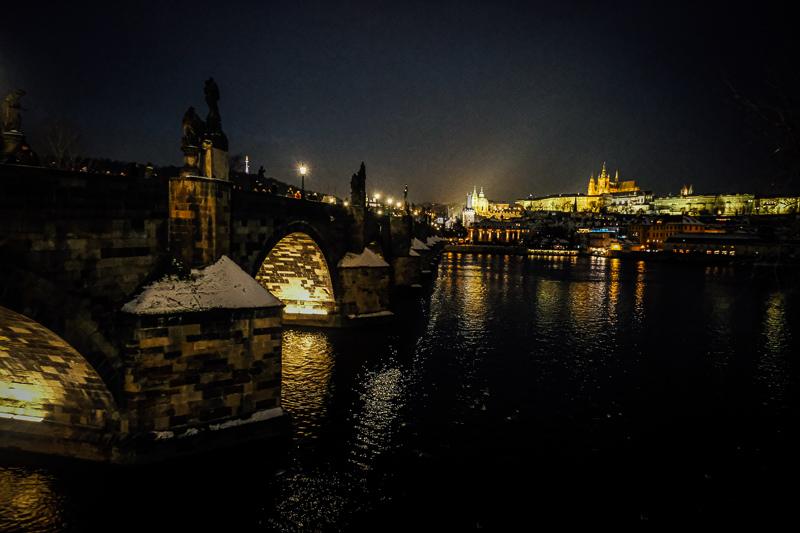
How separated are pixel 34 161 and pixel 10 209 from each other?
3.26 m

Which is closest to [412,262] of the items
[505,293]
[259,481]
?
[505,293]

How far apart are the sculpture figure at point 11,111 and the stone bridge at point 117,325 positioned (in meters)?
1.50

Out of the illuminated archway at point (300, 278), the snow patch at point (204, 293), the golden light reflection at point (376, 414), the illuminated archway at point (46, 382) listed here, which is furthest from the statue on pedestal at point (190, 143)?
the illuminated archway at point (300, 278)

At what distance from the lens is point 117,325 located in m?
9.66

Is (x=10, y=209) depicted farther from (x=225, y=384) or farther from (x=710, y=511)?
(x=710, y=511)

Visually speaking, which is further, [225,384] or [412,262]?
[412,262]

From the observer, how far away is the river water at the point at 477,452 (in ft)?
29.3

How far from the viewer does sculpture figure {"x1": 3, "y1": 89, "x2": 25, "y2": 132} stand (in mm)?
8898

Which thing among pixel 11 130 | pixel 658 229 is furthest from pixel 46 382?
pixel 658 229

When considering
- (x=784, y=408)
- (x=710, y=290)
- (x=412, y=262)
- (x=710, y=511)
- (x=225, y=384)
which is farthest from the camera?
(x=710, y=290)

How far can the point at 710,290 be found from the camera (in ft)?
151

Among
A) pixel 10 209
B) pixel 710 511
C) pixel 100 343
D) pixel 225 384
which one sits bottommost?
pixel 710 511

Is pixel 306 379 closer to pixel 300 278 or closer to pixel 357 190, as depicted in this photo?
pixel 300 278

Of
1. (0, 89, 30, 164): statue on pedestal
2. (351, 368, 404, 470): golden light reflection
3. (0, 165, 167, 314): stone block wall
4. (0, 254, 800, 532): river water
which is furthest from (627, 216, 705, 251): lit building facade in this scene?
(0, 89, 30, 164): statue on pedestal
